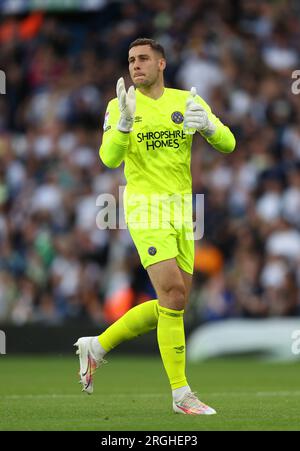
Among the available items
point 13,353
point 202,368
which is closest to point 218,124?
point 202,368

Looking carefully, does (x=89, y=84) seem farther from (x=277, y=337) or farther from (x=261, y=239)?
(x=277, y=337)

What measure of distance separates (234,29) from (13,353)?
23.0 feet

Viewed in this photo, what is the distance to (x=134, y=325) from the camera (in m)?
9.11

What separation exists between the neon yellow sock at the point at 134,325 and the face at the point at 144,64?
169cm

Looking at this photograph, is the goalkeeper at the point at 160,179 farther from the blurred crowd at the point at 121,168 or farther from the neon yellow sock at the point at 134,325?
the blurred crowd at the point at 121,168

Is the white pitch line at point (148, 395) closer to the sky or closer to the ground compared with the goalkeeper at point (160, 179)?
closer to the ground

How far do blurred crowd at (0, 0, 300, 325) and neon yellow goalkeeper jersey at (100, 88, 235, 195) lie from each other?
7.43 meters

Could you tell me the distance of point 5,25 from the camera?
2123 centimetres

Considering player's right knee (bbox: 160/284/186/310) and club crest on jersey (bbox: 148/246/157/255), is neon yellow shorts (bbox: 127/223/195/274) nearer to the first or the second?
club crest on jersey (bbox: 148/246/157/255)

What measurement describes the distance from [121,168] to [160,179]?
9045mm

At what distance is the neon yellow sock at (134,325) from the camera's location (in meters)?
9.03
